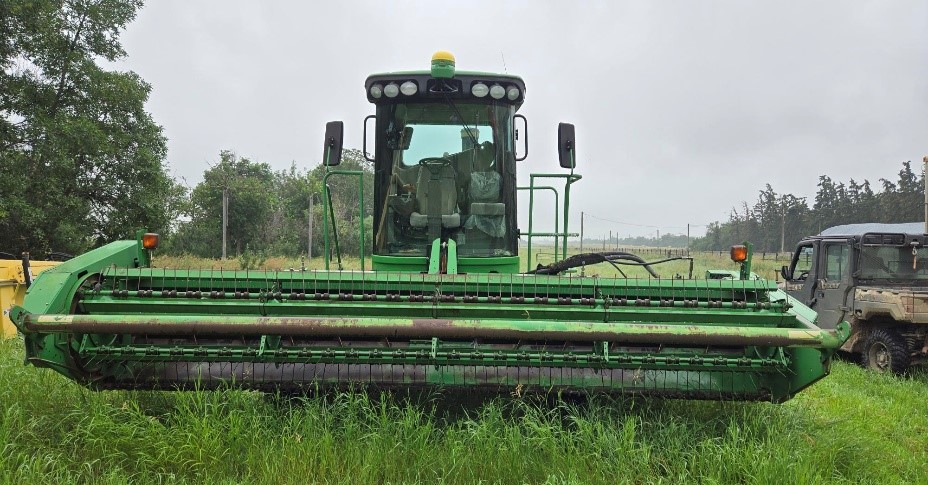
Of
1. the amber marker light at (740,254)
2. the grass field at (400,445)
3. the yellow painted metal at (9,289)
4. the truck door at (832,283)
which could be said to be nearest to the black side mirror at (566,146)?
the amber marker light at (740,254)

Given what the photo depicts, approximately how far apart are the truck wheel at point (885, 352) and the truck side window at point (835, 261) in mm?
928

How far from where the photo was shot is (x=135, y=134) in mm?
17109

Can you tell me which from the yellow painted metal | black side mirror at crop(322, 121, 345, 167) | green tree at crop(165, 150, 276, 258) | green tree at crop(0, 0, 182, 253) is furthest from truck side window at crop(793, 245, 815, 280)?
green tree at crop(165, 150, 276, 258)

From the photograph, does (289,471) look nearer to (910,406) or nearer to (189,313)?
(189,313)

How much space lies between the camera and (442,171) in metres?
5.43

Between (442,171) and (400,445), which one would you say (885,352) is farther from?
(400,445)

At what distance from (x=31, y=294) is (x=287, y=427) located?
1.64 meters

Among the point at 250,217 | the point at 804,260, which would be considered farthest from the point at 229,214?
the point at 804,260

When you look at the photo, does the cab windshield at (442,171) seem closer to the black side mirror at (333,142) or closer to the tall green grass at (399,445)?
the black side mirror at (333,142)

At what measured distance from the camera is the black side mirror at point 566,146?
540cm

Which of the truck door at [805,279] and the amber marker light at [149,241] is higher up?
the amber marker light at [149,241]

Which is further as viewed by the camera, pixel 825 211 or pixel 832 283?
pixel 825 211

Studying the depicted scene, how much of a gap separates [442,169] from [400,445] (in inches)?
105

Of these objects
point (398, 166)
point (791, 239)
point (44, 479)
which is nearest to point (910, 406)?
point (398, 166)
